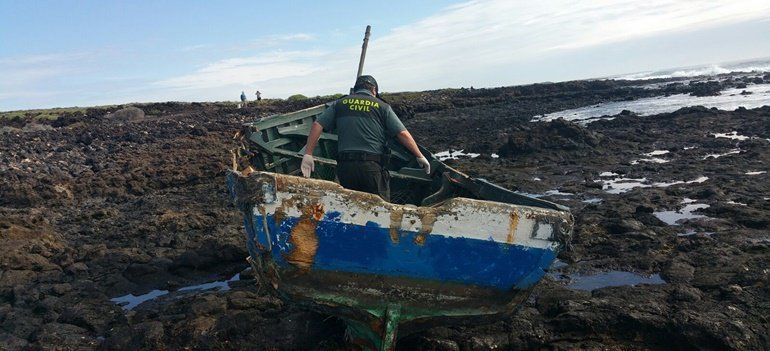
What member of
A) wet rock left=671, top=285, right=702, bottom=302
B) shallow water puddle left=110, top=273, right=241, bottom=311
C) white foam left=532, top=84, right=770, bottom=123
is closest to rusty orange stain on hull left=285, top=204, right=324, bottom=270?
shallow water puddle left=110, top=273, right=241, bottom=311

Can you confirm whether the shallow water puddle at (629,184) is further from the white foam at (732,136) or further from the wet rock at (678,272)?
the white foam at (732,136)

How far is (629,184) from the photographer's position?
12.2m

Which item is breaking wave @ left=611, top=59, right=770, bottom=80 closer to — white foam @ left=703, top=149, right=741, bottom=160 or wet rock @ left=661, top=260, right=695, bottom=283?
white foam @ left=703, top=149, right=741, bottom=160

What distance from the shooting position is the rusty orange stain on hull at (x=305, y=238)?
13.3 feet

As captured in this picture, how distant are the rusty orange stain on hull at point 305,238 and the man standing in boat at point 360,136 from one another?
39.9 inches

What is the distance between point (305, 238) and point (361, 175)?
3.76ft

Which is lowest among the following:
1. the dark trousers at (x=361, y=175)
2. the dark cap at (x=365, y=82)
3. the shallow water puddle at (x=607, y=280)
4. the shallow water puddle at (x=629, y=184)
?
the shallow water puddle at (x=607, y=280)

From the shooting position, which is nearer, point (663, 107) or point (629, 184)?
point (629, 184)

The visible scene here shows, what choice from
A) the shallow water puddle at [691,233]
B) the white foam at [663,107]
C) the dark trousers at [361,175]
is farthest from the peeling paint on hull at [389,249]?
the white foam at [663,107]

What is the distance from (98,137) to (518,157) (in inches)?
769

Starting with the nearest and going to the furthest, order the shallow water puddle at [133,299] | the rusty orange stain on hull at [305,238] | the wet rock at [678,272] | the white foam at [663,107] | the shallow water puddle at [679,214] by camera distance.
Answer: the rusty orange stain on hull at [305,238] < the wet rock at [678,272] < the shallow water puddle at [133,299] < the shallow water puddle at [679,214] < the white foam at [663,107]

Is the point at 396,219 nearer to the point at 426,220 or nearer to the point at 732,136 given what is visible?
the point at 426,220

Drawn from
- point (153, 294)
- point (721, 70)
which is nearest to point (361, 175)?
point (153, 294)

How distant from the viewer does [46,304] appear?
6.13 m
